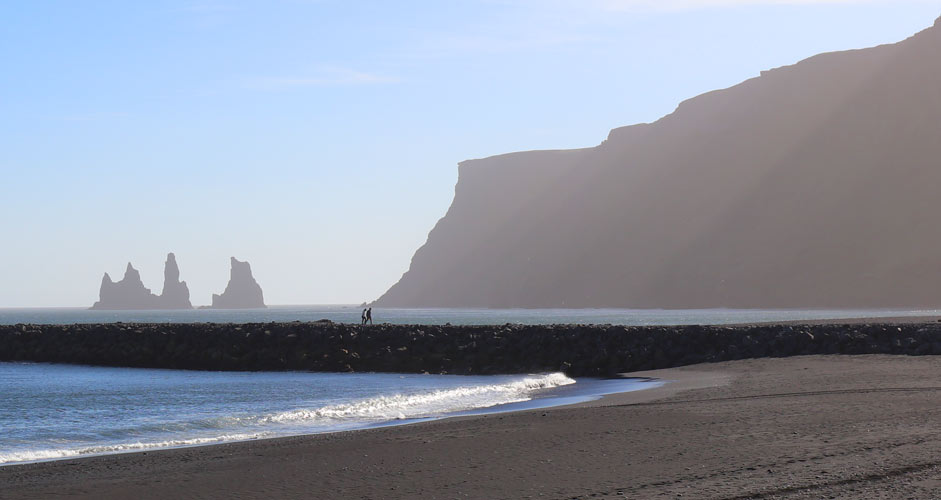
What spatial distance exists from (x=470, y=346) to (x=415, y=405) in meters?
17.0

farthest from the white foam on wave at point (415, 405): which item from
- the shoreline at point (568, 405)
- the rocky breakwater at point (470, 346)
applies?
the rocky breakwater at point (470, 346)

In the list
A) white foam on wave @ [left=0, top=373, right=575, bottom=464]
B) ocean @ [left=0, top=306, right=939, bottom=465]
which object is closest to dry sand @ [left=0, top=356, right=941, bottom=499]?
white foam on wave @ [left=0, top=373, right=575, bottom=464]

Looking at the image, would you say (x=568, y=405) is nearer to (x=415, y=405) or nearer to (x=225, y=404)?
(x=415, y=405)

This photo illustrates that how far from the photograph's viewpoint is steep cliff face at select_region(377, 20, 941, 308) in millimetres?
155125

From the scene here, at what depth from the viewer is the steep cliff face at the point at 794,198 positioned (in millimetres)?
155125

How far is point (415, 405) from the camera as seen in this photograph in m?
23.9

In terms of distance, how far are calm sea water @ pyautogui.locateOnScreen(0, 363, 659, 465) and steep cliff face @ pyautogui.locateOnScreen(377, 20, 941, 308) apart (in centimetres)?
13176

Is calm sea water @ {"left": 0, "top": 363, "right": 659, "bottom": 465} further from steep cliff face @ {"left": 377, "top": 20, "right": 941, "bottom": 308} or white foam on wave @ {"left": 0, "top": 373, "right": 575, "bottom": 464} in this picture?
steep cliff face @ {"left": 377, "top": 20, "right": 941, "bottom": 308}

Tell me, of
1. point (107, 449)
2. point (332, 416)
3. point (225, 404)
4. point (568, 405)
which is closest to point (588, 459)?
point (568, 405)

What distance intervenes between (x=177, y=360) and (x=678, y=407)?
111 ft

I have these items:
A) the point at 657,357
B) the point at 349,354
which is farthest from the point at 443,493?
the point at 349,354

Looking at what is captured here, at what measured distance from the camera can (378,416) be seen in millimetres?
21328

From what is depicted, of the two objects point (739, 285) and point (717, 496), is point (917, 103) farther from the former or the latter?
point (717, 496)

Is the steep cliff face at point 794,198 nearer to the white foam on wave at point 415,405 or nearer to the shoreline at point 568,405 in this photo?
the shoreline at point 568,405
